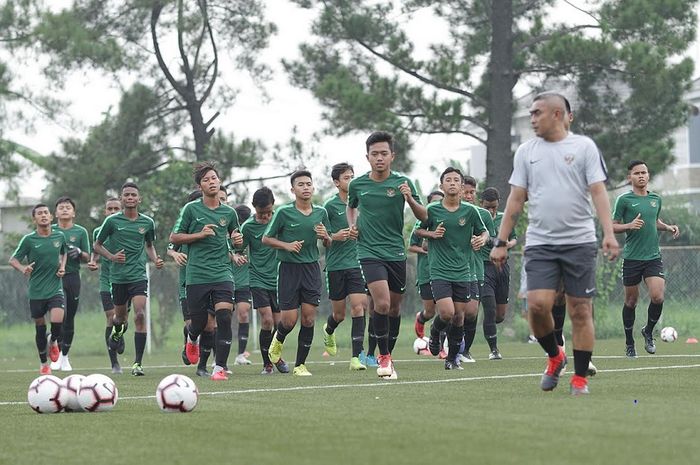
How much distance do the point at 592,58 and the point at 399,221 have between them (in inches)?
644

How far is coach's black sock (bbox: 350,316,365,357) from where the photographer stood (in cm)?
1585

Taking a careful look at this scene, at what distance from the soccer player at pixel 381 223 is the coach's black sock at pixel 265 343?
261 cm

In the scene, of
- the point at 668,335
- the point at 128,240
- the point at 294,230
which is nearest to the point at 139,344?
the point at 128,240

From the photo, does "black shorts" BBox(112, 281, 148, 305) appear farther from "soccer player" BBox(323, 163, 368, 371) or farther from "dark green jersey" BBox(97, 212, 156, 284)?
"soccer player" BBox(323, 163, 368, 371)

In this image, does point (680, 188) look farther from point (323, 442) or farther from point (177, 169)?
point (323, 442)

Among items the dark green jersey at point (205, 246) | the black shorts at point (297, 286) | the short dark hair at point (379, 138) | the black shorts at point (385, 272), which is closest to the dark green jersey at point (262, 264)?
the black shorts at point (297, 286)

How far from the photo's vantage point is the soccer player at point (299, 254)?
1479cm

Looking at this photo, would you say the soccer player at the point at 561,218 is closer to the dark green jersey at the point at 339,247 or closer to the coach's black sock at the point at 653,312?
the dark green jersey at the point at 339,247

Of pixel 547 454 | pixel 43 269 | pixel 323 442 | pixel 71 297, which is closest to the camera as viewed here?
pixel 547 454

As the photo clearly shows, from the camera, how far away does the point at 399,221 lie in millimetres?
13836

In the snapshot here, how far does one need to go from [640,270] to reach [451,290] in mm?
3040

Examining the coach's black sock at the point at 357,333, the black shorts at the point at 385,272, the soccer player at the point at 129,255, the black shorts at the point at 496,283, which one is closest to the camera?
the black shorts at the point at 385,272

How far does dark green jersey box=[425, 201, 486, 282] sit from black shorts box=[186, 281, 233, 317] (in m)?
2.28

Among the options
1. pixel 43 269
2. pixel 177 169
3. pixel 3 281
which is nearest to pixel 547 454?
pixel 43 269
